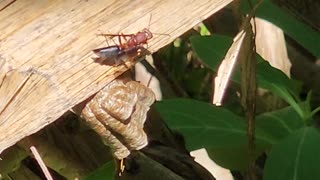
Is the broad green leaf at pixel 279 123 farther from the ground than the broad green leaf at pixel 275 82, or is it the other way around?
the broad green leaf at pixel 275 82

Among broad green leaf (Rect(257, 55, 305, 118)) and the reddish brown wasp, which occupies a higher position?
the reddish brown wasp

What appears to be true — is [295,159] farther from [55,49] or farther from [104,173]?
[55,49]

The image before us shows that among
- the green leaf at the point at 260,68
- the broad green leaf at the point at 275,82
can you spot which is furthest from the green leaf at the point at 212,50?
the broad green leaf at the point at 275,82

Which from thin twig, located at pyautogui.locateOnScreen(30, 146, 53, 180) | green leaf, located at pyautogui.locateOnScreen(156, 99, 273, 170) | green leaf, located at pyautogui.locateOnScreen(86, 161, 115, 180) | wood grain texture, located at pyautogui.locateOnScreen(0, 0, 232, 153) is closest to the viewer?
wood grain texture, located at pyautogui.locateOnScreen(0, 0, 232, 153)

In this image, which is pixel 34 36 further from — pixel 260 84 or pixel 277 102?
pixel 277 102

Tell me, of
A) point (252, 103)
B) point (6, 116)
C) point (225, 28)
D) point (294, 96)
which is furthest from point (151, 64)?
point (6, 116)

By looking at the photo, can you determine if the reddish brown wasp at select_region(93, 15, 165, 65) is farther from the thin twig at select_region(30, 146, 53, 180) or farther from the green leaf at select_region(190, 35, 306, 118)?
the green leaf at select_region(190, 35, 306, 118)

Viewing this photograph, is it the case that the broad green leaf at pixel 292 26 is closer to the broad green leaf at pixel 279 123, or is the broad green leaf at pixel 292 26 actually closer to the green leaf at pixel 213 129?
the broad green leaf at pixel 279 123

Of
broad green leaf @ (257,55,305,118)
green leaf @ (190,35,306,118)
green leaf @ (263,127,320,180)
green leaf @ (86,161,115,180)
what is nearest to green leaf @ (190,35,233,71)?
green leaf @ (190,35,306,118)
